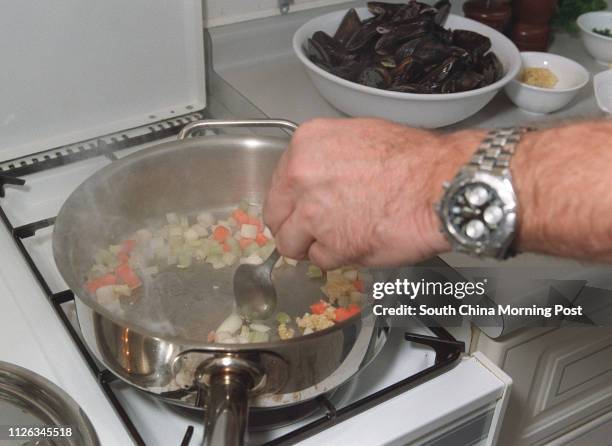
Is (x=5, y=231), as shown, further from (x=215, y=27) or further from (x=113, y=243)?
(x=215, y=27)

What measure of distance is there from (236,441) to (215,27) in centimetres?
78

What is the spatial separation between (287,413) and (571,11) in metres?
1.05

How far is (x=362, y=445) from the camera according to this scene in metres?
0.67

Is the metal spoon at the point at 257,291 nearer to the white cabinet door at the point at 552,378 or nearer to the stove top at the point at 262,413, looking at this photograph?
the stove top at the point at 262,413

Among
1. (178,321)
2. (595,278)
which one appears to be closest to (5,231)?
(178,321)

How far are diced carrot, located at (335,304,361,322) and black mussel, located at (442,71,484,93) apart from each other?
362 mm

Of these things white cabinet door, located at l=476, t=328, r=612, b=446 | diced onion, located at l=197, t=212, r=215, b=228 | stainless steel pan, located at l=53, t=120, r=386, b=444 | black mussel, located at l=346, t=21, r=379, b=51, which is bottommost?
white cabinet door, located at l=476, t=328, r=612, b=446

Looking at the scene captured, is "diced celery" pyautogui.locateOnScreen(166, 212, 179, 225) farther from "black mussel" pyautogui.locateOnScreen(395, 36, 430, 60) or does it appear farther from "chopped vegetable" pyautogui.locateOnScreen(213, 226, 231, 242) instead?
"black mussel" pyautogui.locateOnScreen(395, 36, 430, 60)

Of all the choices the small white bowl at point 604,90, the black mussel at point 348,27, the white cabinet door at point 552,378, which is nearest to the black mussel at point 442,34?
the black mussel at point 348,27

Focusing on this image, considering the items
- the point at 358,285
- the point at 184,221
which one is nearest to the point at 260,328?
the point at 358,285

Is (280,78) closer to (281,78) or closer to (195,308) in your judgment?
(281,78)

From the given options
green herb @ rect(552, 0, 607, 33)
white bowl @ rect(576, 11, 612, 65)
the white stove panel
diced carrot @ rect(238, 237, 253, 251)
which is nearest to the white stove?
the white stove panel

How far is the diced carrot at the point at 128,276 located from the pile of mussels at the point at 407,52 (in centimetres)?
41

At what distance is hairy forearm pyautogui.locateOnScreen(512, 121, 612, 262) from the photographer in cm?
50
